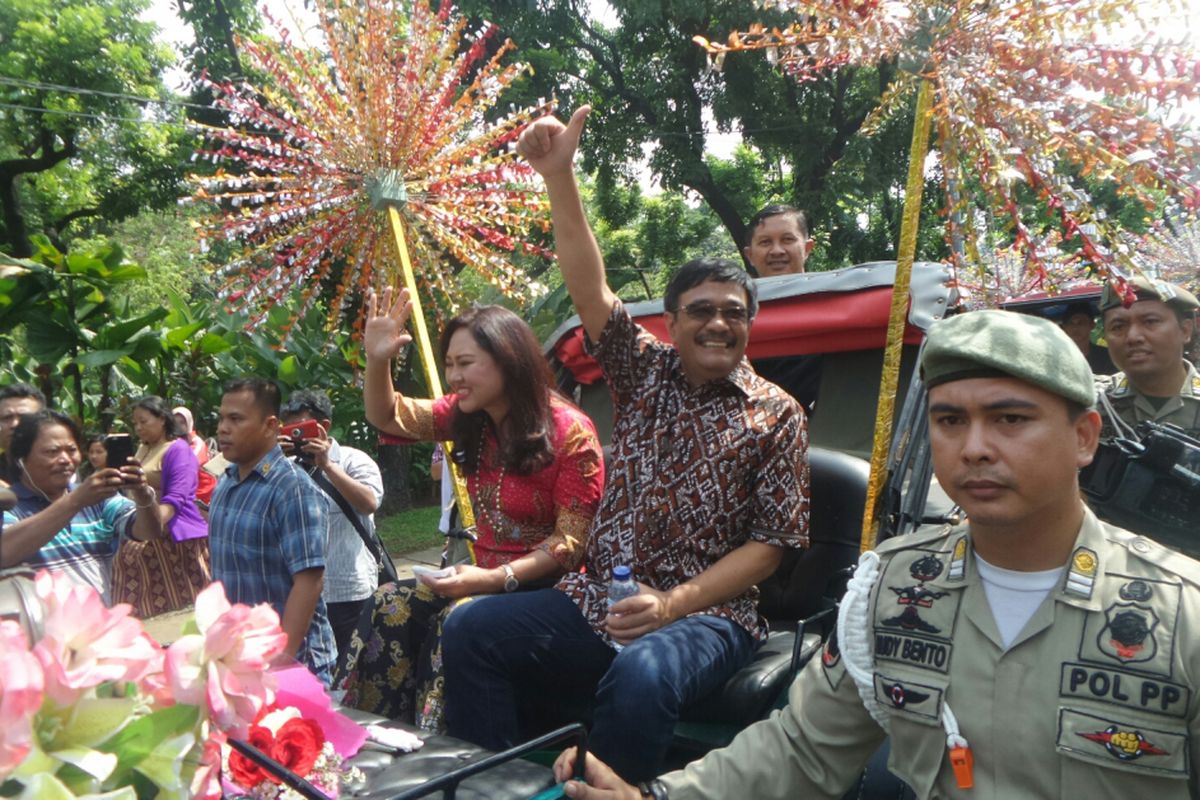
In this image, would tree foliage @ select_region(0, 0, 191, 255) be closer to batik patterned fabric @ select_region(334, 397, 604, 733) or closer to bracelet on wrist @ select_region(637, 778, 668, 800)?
batik patterned fabric @ select_region(334, 397, 604, 733)

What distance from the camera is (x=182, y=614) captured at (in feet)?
22.9

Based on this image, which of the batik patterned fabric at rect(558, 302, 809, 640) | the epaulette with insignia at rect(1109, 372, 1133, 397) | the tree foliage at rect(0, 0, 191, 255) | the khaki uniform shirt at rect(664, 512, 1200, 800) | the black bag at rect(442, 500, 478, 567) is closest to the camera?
the khaki uniform shirt at rect(664, 512, 1200, 800)

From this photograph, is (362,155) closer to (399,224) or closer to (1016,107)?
(399,224)

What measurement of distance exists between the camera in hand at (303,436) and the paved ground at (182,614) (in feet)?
7.43

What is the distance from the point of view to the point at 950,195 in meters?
2.77

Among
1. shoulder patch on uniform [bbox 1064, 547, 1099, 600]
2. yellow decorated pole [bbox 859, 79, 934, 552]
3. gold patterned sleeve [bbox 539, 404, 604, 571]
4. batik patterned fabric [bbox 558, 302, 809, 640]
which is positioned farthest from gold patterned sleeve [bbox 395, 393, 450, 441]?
shoulder patch on uniform [bbox 1064, 547, 1099, 600]

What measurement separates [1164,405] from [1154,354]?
0.21 metres

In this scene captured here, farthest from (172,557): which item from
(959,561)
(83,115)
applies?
(83,115)

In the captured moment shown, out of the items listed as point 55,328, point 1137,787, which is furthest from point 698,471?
point 55,328

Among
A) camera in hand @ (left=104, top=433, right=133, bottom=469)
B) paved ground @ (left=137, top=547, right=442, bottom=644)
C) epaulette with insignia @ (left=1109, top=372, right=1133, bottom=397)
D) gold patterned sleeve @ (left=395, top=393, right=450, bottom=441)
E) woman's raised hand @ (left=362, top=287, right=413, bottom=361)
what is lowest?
paved ground @ (left=137, top=547, right=442, bottom=644)

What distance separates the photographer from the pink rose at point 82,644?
0.96 meters

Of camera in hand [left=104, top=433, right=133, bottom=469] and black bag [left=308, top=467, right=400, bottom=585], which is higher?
camera in hand [left=104, top=433, right=133, bottom=469]

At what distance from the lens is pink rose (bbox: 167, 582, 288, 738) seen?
1.07 meters

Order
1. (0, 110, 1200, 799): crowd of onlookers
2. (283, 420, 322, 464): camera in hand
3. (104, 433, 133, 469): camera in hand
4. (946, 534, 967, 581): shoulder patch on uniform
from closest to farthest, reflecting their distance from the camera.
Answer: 1. (0, 110, 1200, 799): crowd of onlookers
2. (946, 534, 967, 581): shoulder patch on uniform
3. (104, 433, 133, 469): camera in hand
4. (283, 420, 322, 464): camera in hand
